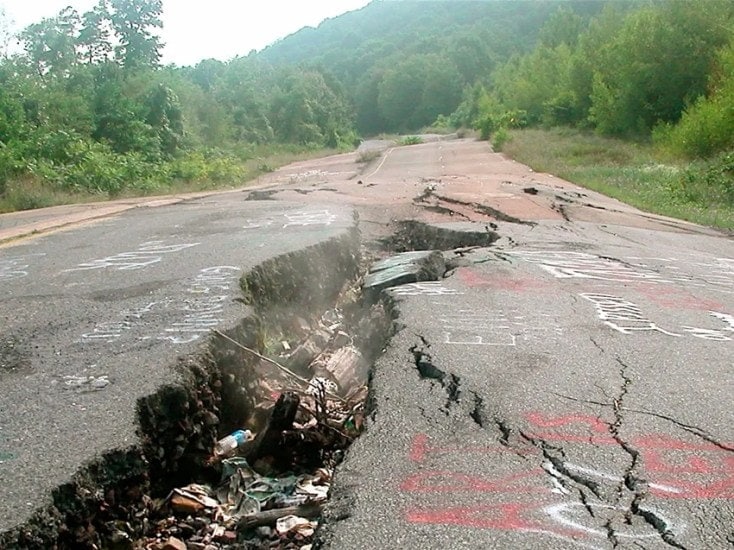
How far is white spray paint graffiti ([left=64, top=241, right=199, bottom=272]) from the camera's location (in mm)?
7133

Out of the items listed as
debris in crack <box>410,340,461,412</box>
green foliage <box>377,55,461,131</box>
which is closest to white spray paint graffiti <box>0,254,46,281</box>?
debris in crack <box>410,340,461,412</box>

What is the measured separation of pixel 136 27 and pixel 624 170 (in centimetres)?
2396

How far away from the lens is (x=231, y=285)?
19.8ft

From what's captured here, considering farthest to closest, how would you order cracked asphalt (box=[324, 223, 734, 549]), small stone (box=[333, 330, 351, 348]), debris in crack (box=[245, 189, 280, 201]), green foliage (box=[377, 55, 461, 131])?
green foliage (box=[377, 55, 461, 131]) → debris in crack (box=[245, 189, 280, 201]) → small stone (box=[333, 330, 351, 348]) → cracked asphalt (box=[324, 223, 734, 549])

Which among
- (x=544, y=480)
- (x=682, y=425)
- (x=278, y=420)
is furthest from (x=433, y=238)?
(x=544, y=480)

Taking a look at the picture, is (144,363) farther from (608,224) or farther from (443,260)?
(608,224)

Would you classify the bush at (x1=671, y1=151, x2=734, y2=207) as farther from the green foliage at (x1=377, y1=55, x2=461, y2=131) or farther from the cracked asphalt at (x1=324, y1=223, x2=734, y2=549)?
the green foliage at (x1=377, y1=55, x2=461, y2=131)

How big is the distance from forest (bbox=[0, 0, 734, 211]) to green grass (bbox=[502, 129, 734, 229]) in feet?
3.06

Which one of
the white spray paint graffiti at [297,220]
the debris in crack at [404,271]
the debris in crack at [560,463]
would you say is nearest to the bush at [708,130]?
the white spray paint graffiti at [297,220]

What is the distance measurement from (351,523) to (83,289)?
4124 millimetres

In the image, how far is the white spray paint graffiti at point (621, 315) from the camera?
5.38 meters

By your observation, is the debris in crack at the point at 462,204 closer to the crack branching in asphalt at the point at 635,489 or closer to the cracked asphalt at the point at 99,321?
the cracked asphalt at the point at 99,321

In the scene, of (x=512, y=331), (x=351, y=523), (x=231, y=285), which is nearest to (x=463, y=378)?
(x=512, y=331)

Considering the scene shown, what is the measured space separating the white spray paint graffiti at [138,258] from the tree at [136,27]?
98.3ft
